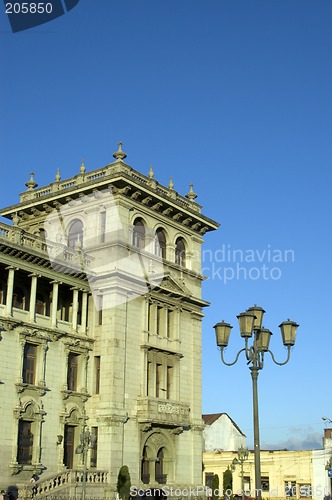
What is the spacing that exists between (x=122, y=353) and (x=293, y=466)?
3383 centimetres

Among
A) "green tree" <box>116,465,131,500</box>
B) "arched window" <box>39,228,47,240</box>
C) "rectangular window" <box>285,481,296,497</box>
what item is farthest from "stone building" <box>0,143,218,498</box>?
"rectangular window" <box>285,481,296,497</box>

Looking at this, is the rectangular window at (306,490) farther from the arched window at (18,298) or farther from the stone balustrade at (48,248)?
the arched window at (18,298)

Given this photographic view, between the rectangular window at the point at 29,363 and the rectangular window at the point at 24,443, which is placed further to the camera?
the rectangular window at the point at 29,363

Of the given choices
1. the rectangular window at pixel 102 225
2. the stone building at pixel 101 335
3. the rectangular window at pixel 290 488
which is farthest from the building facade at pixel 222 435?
the rectangular window at pixel 102 225

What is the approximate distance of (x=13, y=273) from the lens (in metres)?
36.1

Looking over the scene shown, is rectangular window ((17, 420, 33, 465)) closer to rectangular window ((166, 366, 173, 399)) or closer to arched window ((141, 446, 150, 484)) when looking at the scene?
arched window ((141, 446, 150, 484))

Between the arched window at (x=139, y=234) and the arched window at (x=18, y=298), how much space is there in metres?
8.46

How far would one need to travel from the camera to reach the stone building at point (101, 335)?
3578 cm

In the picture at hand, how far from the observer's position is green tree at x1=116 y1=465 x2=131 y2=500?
117 feet

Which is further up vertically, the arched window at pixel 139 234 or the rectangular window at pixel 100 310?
the arched window at pixel 139 234

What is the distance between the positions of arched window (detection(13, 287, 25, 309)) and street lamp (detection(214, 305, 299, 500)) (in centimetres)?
1908

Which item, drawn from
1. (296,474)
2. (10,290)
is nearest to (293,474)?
(296,474)

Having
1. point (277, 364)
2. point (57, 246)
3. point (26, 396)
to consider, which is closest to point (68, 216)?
point (57, 246)

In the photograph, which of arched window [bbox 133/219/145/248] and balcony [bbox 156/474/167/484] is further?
arched window [bbox 133/219/145/248]
